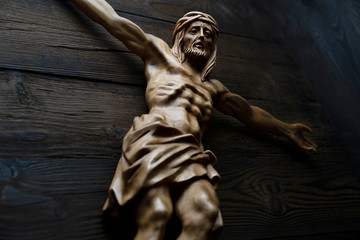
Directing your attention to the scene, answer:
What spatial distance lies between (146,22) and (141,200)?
0.85m

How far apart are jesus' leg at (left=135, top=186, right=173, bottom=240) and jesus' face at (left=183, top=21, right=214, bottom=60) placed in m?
0.51

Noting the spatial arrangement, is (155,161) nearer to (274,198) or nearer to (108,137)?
(108,137)

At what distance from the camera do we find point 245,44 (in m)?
1.60

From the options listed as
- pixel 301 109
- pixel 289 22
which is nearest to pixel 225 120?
pixel 301 109

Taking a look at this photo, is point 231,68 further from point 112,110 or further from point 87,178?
point 87,178

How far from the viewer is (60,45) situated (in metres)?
1.14

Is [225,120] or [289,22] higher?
[289,22]

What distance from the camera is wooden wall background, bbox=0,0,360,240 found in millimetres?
887

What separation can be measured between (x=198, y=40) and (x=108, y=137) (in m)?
0.45

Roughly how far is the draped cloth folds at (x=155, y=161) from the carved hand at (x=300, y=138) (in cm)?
56

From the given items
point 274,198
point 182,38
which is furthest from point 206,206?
point 182,38

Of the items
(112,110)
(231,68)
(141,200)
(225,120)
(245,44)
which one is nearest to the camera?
(141,200)

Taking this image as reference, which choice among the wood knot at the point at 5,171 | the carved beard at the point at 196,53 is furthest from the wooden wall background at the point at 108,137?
the carved beard at the point at 196,53

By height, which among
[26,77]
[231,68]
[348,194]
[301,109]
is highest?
[26,77]
